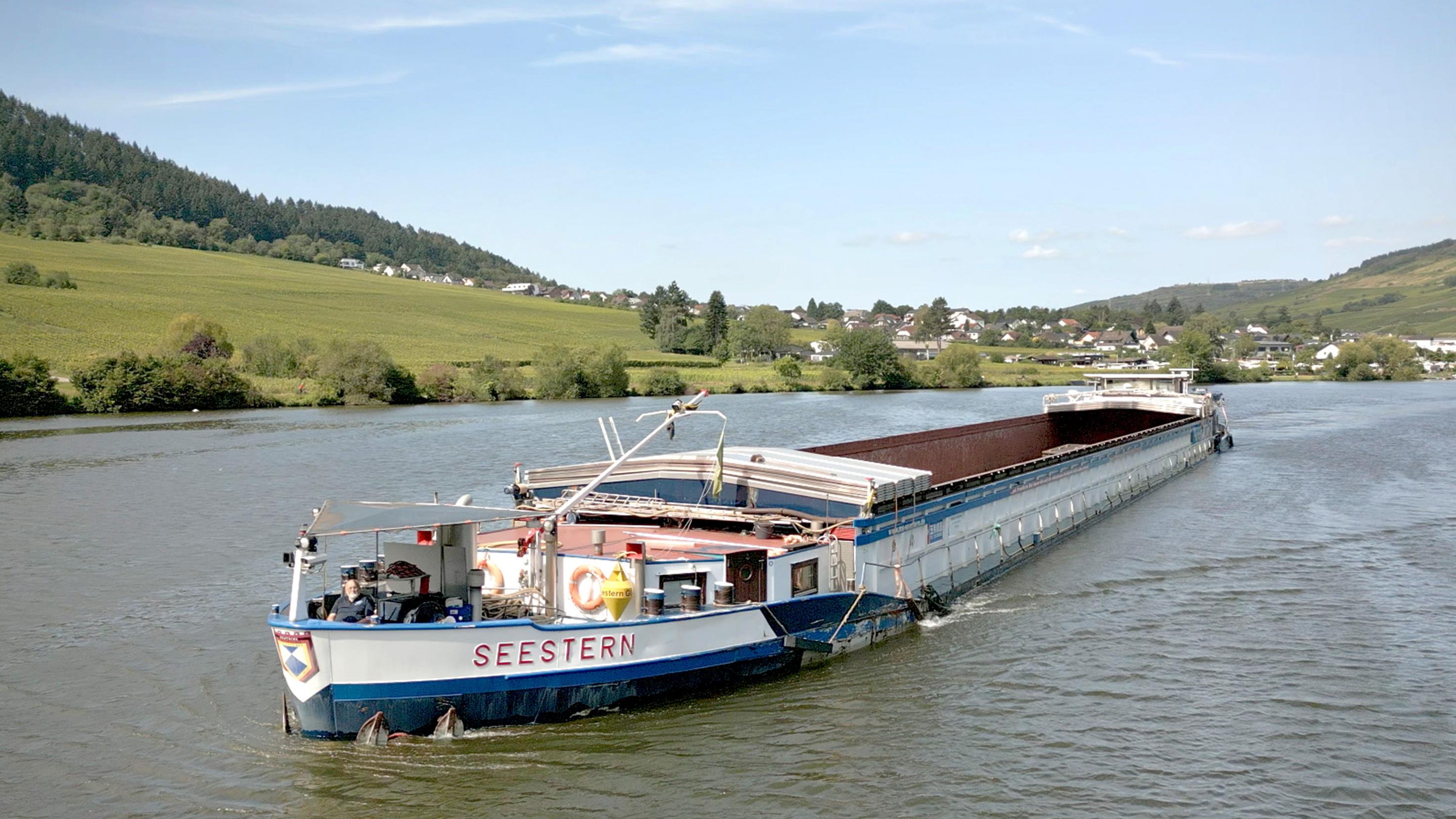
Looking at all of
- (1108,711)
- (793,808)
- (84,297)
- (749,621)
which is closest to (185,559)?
(749,621)

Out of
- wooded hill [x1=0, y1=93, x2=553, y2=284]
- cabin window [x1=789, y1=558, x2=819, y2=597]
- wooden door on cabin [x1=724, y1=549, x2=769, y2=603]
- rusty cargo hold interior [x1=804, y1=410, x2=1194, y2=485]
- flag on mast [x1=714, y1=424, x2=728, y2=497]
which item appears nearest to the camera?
wooden door on cabin [x1=724, y1=549, x2=769, y2=603]

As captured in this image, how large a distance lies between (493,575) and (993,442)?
81.7ft

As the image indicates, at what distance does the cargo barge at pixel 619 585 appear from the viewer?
12414 mm

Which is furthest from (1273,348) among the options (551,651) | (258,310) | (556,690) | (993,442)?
(551,651)

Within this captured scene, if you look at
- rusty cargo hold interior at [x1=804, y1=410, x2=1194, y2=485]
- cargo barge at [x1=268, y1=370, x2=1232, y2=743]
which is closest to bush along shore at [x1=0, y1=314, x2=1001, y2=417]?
rusty cargo hold interior at [x1=804, y1=410, x2=1194, y2=485]

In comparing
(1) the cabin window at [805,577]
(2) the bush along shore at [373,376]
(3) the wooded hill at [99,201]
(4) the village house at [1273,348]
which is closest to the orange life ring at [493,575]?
(1) the cabin window at [805,577]

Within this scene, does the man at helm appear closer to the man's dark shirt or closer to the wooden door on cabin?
the man's dark shirt

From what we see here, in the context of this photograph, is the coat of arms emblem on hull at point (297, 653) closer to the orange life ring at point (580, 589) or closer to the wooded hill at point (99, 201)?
the orange life ring at point (580, 589)

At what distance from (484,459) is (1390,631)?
31051 mm

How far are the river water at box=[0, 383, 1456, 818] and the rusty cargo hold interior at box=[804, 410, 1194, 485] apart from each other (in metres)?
5.03

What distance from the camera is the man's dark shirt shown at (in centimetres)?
1269

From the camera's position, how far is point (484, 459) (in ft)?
136

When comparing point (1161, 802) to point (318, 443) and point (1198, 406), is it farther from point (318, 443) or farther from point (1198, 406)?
point (318, 443)

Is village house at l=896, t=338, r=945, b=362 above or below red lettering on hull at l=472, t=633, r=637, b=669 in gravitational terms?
above
